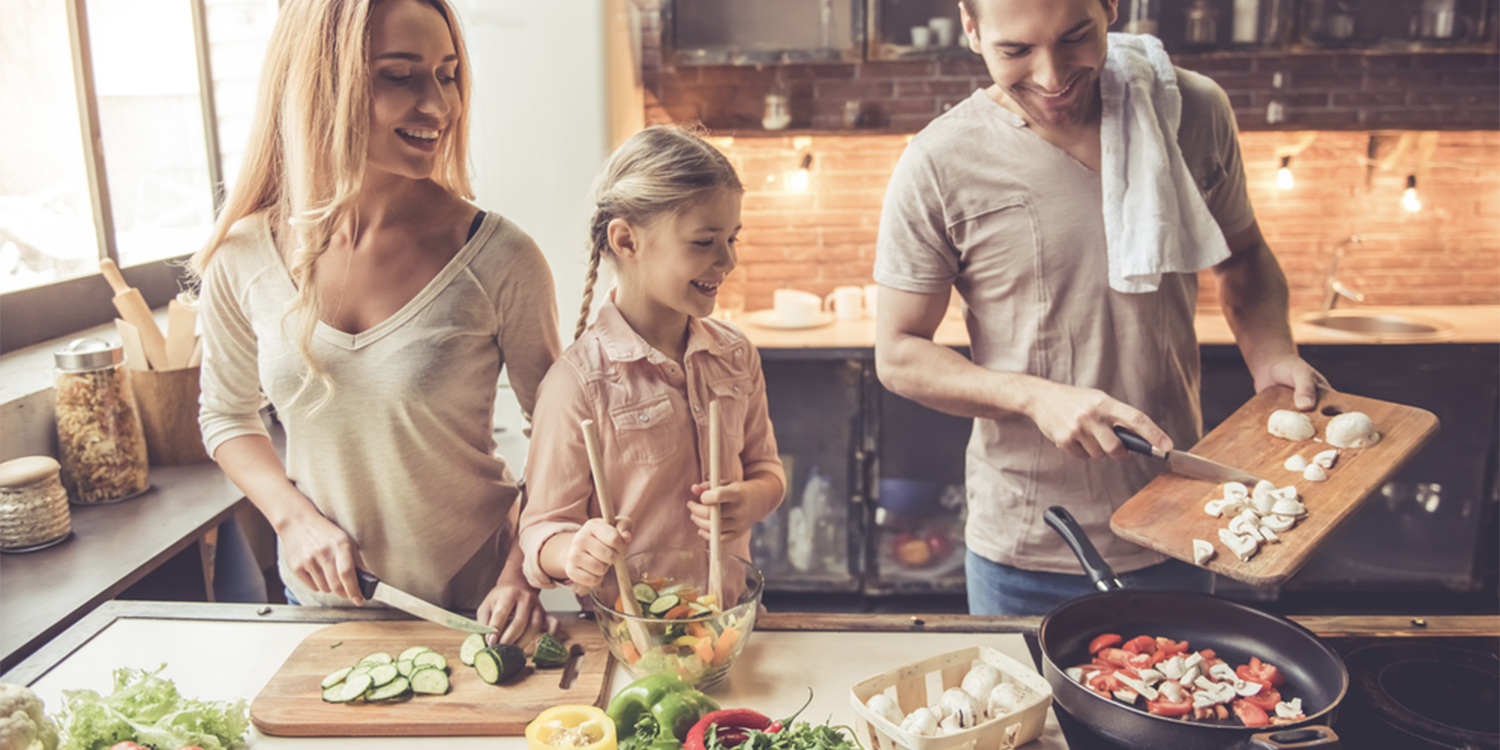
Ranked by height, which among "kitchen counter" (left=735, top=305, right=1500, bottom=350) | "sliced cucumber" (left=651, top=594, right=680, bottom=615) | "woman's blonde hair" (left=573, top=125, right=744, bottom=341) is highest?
"woman's blonde hair" (left=573, top=125, right=744, bottom=341)

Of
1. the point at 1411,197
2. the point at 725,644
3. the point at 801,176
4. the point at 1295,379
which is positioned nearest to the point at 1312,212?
the point at 1411,197

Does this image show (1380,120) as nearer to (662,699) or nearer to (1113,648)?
(1113,648)

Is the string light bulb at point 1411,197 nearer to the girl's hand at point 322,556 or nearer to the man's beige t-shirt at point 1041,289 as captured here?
the man's beige t-shirt at point 1041,289

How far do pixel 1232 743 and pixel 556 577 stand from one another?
0.78m

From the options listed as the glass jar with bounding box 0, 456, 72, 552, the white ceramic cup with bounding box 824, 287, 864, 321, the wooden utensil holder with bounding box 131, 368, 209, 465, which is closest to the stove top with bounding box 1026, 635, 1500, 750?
the glass jar with bounding box 0, 456, 72, 552

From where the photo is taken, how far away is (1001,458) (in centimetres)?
161

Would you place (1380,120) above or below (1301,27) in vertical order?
below

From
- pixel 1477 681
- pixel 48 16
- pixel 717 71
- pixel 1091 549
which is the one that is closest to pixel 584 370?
pixel 1091 549

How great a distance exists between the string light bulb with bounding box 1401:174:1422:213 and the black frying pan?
10.3 ft

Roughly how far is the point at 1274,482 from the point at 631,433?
92cm

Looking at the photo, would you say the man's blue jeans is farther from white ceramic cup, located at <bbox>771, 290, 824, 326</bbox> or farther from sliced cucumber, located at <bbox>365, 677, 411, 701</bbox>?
white ceramic cup, located at <bbox>771, 290, 824, 326</bbox>

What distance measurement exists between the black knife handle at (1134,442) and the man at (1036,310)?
152 millimetres

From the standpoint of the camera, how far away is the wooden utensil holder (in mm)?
2117

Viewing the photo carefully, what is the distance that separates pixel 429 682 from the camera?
3.73ft
